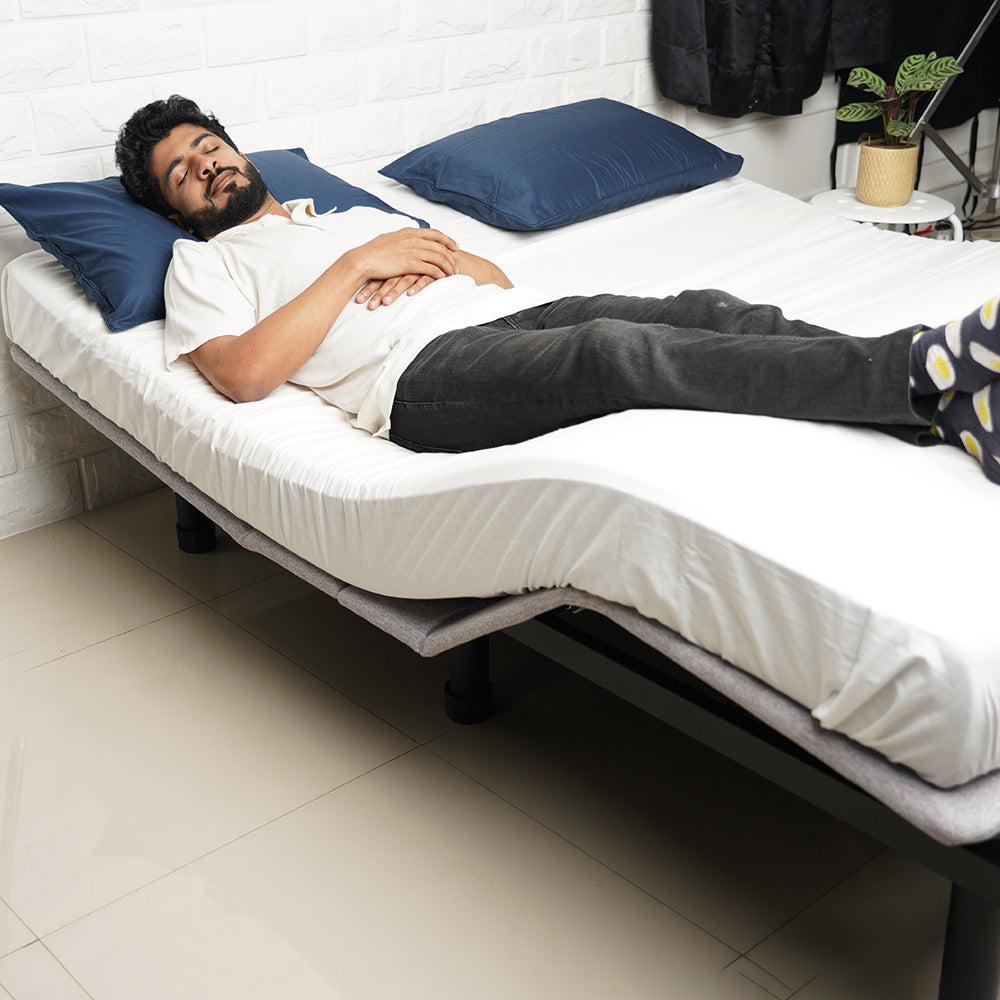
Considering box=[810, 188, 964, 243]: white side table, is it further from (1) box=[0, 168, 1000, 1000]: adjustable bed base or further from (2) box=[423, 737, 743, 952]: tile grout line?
(2) box=[423, 737, 743, 952]: tile grout line

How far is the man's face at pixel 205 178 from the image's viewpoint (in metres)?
2.08

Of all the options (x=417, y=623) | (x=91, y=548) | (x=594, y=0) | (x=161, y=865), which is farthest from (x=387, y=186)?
(x=161, y=865)

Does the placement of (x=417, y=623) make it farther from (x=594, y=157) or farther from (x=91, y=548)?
(x=594, y=157)

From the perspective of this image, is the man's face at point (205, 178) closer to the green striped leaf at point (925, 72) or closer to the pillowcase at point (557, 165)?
the pillowcase at point (557, 165)

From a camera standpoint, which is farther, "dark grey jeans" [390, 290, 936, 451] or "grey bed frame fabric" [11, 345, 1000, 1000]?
"dark grey jeans" [390, 290, 936, 451]

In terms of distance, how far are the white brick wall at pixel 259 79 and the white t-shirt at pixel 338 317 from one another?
503 mm

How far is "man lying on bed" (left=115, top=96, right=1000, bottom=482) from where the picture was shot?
127 cm

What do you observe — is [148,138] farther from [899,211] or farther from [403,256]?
[899,211]

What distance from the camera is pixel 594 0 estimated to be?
3000mm

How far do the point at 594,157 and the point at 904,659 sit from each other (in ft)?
6.24

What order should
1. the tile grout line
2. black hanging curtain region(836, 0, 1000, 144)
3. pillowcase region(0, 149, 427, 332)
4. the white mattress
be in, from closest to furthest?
the white mattress < the tile grout line < pillowcase region(0, 149, 427, 332) < black hanging curtain region(836, 0, 1000, 144)

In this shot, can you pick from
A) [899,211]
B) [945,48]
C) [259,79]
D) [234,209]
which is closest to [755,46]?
[899,211]

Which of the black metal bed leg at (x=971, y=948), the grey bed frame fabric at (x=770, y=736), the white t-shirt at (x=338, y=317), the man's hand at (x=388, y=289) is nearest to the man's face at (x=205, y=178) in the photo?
the white t-shirt at (x=338, y=317)

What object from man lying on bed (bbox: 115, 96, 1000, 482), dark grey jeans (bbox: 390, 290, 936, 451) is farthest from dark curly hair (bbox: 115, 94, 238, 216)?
dark grey jeans (bbox: 390, 290, 936, 451)
